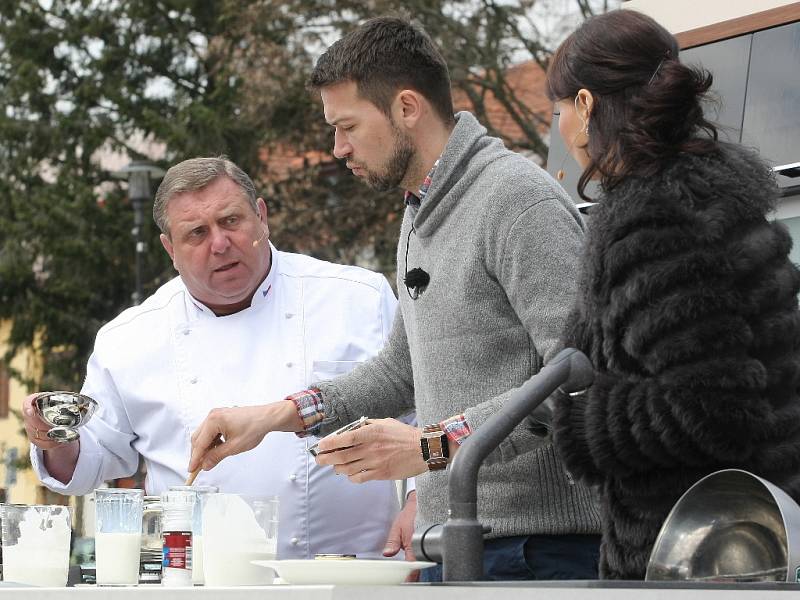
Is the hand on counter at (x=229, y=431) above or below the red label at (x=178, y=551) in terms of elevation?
above

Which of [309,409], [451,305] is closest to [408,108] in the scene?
[451,305]

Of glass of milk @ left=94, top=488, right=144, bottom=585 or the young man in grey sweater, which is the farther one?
the young man in grey sweater

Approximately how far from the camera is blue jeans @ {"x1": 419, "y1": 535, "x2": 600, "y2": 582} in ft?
9.50

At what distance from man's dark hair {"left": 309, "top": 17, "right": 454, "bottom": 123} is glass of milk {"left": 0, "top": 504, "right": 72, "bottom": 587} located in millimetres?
1236

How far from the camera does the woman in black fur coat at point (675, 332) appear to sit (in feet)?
7.32

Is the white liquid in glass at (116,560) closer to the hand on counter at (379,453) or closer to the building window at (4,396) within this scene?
the hand on counter at (379,453)

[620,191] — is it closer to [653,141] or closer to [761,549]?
[653,141]

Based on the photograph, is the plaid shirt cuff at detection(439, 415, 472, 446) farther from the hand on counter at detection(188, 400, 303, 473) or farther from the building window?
the building window

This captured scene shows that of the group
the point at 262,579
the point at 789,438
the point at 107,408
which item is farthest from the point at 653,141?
the point at 107,408

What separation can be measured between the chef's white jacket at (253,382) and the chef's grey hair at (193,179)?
0.22m

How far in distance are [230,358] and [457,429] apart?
4.92 ft

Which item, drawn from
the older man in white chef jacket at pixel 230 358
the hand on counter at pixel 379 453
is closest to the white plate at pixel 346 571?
the hand on counter at pixel 379 453

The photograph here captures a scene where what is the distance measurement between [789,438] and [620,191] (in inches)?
19.4

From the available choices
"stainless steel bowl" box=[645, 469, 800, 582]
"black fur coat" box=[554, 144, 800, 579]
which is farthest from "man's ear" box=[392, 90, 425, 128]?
"stainless steel bowl" box=[645, 469, 800, 582]
